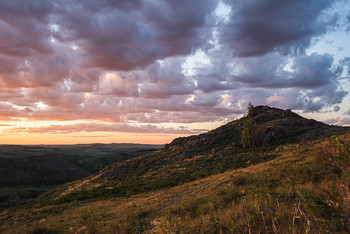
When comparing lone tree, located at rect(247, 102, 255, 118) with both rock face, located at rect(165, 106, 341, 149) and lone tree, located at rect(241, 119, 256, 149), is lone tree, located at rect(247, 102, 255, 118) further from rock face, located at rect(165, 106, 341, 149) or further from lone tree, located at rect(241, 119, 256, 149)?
lone tree, located at rect(241, 119, 256, 149)

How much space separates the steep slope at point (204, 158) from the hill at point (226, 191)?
0.88 feet

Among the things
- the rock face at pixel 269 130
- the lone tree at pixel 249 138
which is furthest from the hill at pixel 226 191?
the lone tree at pixel 249 138

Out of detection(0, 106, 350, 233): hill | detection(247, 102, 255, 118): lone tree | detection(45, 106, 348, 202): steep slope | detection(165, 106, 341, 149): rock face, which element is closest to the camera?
detection(0, 106, 350, 233): hill

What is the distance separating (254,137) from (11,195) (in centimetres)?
9428

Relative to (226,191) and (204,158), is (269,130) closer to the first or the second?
(204,158)

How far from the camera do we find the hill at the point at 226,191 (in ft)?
16.0

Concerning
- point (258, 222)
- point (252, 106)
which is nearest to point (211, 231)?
point (258, 222)

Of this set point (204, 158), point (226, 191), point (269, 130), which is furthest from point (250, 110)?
point (226, 191)

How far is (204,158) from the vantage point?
45875 mm

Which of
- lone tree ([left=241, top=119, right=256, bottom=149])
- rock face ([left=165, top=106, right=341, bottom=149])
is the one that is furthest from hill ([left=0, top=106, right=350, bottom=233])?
lone tree ([left=241, top=119, right=256, bottom=149])

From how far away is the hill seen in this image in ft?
16.0

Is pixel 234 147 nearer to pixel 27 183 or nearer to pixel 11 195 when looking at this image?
pixel 11 195

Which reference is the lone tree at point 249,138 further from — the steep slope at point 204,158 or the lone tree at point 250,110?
the lone tree at point 250,110

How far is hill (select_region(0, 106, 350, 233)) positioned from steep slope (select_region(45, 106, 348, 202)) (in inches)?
10.5
